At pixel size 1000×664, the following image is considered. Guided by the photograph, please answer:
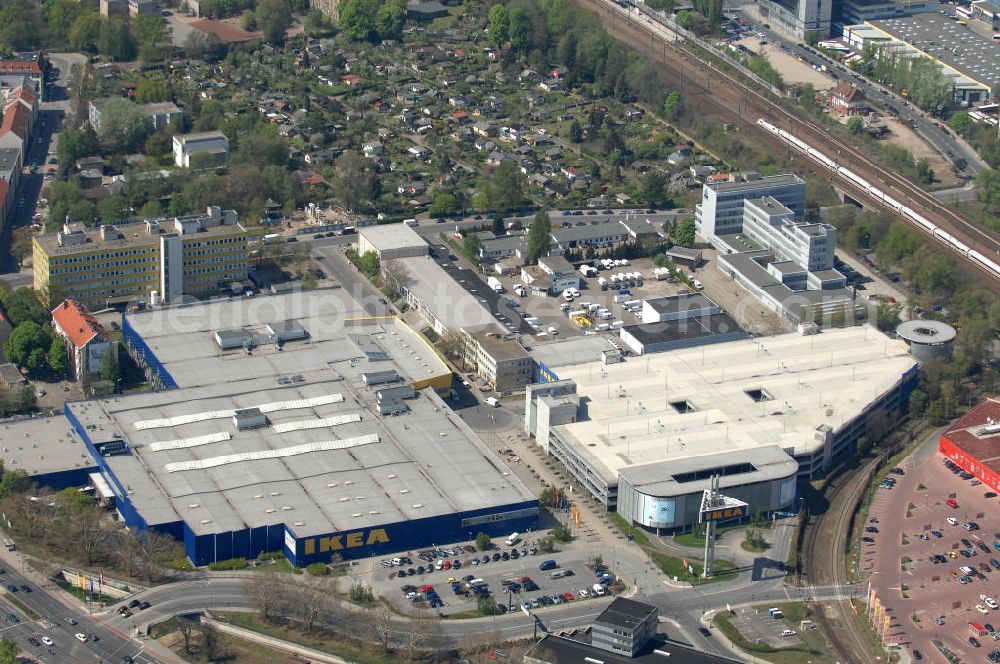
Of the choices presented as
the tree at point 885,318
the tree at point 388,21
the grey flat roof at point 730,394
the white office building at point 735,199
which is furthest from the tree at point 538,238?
the tree at point 388,21

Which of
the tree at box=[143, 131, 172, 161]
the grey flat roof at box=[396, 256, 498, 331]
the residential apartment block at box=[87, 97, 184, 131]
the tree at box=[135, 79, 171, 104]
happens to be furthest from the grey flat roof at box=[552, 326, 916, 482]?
the tree at box=[135, 79, 171, 104]

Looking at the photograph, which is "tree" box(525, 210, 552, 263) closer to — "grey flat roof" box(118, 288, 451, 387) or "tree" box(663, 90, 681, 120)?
"grey flat roof" box(118, 288, 451, 387)

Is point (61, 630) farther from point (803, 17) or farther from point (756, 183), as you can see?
point (803, 17)

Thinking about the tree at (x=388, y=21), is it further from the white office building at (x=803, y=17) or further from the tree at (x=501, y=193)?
the tree at (x=501, y=193)

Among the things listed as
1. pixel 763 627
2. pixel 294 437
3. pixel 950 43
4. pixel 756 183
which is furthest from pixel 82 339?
pixel 950 43

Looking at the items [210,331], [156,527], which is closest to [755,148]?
[210,331]
